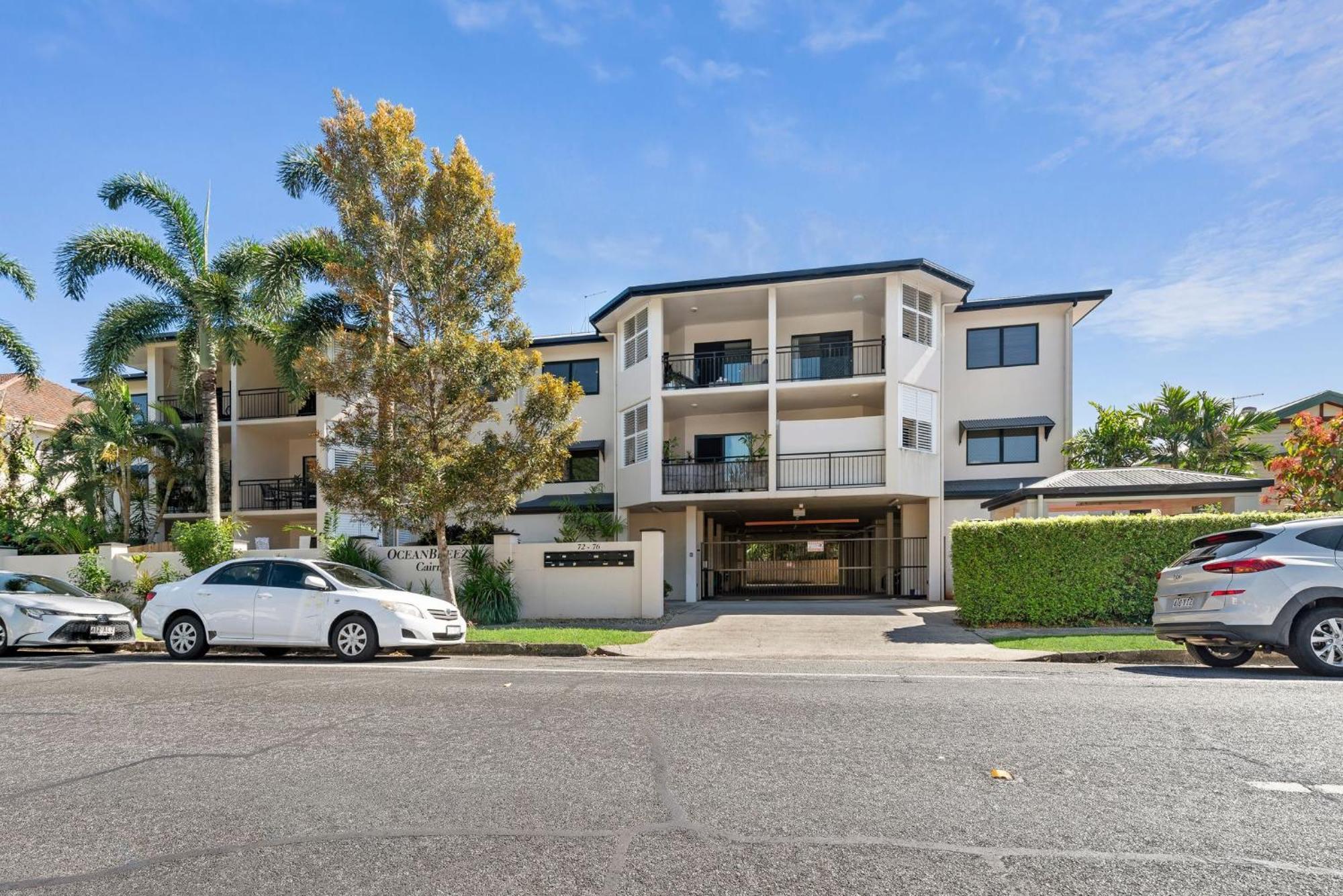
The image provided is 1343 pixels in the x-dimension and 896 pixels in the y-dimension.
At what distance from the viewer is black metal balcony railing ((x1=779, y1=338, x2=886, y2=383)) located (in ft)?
76.4

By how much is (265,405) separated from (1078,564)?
2403cm

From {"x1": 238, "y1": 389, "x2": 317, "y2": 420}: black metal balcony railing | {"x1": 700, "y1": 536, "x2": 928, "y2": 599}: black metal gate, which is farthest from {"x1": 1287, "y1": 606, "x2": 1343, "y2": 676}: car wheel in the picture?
{"x1": 238, "y1": 389, "x2": 317, "y2": 420}: black metal balcony railing

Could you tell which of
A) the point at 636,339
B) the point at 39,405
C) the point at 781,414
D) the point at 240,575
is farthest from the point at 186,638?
the point at 39,405

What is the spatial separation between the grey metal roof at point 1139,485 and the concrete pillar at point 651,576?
777 centimetres

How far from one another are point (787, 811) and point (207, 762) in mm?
3730

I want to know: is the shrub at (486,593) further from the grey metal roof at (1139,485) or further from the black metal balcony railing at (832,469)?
the grey metal roof at (1139,485)

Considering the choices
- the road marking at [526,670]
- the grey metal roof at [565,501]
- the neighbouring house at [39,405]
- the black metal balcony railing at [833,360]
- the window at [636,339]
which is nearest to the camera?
the road marking at [526,670]

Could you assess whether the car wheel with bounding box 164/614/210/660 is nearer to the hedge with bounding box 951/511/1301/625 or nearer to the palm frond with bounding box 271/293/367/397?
the palm frond with bounding box 271/293/367/397

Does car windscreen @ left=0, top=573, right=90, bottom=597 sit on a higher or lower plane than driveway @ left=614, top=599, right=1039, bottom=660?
higher

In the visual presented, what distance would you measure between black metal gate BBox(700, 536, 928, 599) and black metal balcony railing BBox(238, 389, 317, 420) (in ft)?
42.9

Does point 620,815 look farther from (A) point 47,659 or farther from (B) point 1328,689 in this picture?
(A) point 47,659

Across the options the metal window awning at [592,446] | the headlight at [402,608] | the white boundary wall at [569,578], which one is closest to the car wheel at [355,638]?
the headlight at [402,608]

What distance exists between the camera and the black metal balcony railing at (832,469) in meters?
22.3

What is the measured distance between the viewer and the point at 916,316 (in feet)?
74.4
